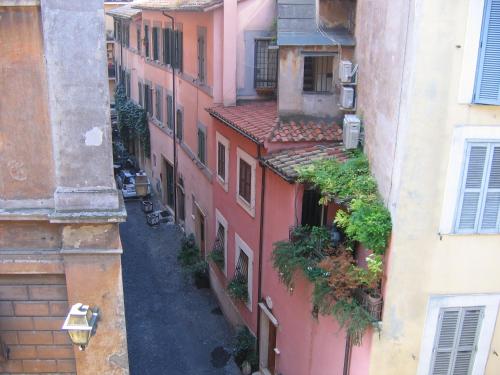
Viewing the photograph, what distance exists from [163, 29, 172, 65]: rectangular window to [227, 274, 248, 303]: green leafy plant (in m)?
11.4

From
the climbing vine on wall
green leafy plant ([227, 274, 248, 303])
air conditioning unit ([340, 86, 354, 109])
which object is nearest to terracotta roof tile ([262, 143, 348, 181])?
air conditioning unit ([340, 86, 354, 109])

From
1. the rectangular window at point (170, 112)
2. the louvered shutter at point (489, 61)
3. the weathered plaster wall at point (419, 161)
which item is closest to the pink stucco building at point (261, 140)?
the rectangular window at point (170, 112)

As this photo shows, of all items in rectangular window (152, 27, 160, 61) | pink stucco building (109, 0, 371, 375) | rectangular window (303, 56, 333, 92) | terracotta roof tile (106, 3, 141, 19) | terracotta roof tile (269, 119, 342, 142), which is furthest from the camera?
terracotta roof tile (106, 3, 141, 19)

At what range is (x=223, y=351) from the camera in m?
16.5

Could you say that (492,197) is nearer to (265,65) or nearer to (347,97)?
(347,97)

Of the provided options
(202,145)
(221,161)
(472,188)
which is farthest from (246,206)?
(472,188)

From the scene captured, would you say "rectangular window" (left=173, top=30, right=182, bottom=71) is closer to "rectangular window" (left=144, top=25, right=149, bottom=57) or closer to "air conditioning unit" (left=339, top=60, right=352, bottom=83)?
"rectangular window" (left=144, top=25, right=149, bottom=57)

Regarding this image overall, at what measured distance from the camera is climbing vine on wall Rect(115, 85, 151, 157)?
1197 inches

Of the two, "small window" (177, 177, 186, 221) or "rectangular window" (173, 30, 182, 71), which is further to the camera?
"small window" (177, 177, 186, 221)

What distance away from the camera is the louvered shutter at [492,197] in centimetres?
906

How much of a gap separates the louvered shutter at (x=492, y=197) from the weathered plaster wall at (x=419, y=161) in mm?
220

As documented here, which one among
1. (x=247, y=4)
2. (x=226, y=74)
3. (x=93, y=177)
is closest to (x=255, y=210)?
(x=226, y=74)

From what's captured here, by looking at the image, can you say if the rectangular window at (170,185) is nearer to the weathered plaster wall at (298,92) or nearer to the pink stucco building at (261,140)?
the pink stucco building at (261,140)

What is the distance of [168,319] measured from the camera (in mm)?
18078
